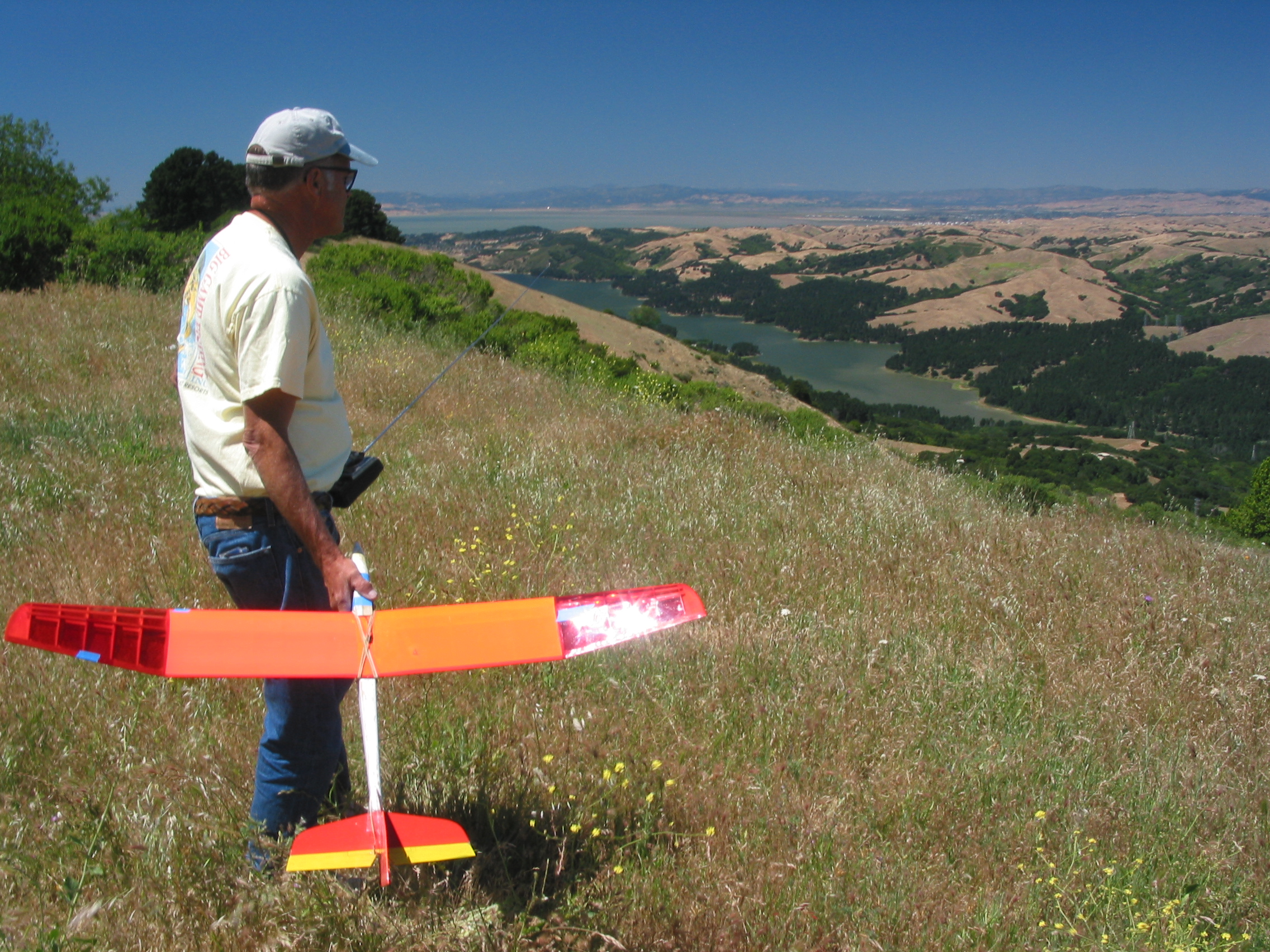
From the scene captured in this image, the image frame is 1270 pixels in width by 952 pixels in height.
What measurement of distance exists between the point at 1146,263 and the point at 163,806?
140972 mm

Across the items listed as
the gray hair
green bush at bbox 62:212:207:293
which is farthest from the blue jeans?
green bush at bbox 62:212:207:293

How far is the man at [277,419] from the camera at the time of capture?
177cm

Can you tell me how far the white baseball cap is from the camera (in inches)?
73.5

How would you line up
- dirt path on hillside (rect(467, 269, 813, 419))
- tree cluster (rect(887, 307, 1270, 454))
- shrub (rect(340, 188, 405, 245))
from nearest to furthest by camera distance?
dirt path on hillside (rect(467, 269, 813, 419))
shrub (rect(340, 188, 405, 245))
tree cluster (rect(887, 307, 1270, 454))

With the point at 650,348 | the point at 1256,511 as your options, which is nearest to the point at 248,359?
the point at 1256,511

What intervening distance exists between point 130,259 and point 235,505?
51.7 ft

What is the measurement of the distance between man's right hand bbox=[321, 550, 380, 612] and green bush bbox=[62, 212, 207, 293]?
1342cm

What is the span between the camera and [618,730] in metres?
2.84

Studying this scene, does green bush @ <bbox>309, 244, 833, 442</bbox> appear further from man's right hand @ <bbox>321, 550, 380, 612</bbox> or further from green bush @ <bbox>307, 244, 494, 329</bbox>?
man's right hand @ <bbox>321, 550, 380, 612</bbox>

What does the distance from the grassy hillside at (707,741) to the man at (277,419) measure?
466 mm

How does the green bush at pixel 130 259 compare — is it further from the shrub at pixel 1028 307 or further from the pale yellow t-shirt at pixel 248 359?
the shrub at pixel 1028 307

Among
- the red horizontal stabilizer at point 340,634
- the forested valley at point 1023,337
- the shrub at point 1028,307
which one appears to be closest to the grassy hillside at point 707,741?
the red horizontal stabilizer at point 340,634

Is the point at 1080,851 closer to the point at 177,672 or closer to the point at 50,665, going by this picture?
the point at 177,672

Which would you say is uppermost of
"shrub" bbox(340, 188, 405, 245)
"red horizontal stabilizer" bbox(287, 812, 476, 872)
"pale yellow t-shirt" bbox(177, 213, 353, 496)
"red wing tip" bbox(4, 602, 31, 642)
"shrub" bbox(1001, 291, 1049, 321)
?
"shrub" bbox(340, 188, 405, 245)
